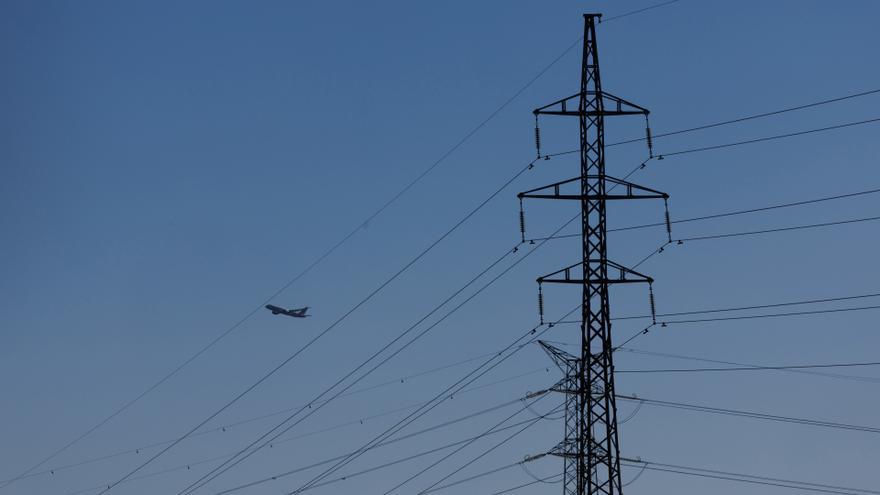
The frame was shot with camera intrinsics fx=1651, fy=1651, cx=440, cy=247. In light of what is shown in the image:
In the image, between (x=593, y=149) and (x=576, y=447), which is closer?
(x=593, y=149)

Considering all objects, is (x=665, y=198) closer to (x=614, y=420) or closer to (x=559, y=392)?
(x=614, y=420)

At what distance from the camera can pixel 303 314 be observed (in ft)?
478

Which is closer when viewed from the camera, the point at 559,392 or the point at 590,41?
the point at 590,41

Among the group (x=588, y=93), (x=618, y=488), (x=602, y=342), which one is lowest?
(x=618, y=488)

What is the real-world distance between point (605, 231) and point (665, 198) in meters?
3.73

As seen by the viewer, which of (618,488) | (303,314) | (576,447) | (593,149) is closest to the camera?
(618,488)

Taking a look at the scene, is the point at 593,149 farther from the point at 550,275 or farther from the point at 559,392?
the point at 559,392

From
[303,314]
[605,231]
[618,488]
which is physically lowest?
[618,488]

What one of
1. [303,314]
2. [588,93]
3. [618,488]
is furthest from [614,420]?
[303,314]

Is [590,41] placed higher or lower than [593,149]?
higher

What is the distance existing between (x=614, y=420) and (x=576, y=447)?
21687mm

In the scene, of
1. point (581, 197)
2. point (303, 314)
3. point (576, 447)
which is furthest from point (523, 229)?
point (303, 314)

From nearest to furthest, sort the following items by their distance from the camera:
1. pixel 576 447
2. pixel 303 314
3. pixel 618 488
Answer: pixel 618 488
pixel 576 447
pixel 303 314

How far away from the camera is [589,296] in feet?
218
